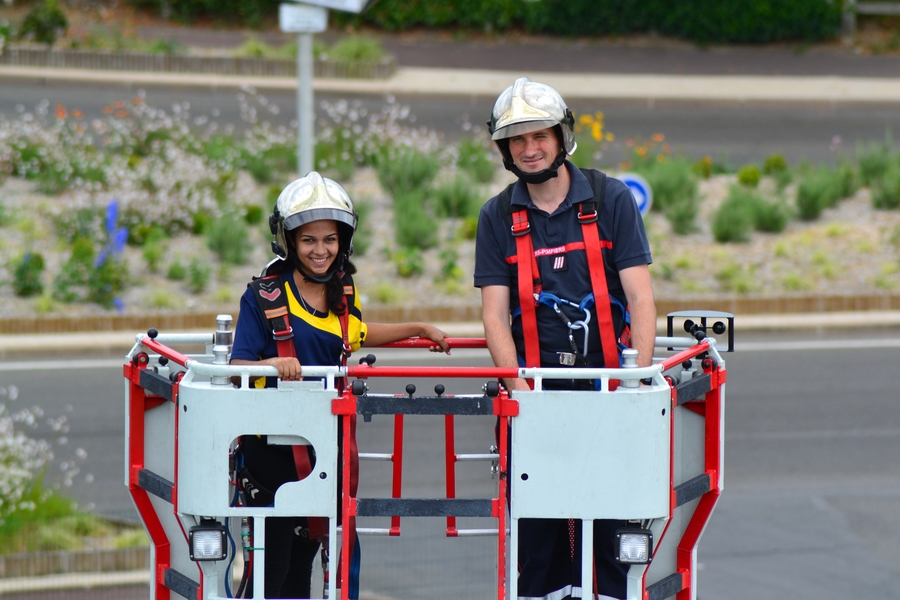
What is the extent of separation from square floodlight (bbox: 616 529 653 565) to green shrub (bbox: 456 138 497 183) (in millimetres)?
12326

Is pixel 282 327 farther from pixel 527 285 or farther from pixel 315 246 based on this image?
pixel 527 285

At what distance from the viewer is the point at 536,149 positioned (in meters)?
4.54

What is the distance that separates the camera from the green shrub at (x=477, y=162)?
1652cm

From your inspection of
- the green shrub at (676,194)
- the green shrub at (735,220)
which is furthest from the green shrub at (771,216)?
the green shrub at (676,194)

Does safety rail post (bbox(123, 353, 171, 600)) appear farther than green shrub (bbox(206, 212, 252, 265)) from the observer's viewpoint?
No

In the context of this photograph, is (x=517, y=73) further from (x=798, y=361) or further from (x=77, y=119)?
(x=798, y=361)

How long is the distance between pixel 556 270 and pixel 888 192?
12.8 m

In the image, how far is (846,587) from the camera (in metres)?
7.31

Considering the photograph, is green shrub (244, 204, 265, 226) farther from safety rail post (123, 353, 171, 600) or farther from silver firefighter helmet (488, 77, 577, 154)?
silver firefighter helmet (488, 77, 577, 154)

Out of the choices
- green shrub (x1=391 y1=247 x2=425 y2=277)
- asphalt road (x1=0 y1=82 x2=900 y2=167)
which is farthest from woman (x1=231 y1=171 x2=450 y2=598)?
asphalt road (x1=0 y1=82 x2=900 y2=167)

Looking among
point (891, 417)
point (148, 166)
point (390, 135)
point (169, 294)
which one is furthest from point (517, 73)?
point (891, 417)

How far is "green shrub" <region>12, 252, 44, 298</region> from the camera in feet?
43.7

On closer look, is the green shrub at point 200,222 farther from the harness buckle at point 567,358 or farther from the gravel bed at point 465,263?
the harness buckle at point 567,358

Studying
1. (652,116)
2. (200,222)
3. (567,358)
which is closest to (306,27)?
(200,222)
